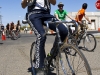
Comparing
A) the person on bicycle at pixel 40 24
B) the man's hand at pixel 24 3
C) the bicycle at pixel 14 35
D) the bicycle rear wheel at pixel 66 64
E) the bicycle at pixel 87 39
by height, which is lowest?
the bicycle at pixel 14 35

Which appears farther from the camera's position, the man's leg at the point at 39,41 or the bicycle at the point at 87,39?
the bicycle at the point at 87,39

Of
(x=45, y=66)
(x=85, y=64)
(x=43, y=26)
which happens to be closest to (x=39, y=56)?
(x=45, y=66)

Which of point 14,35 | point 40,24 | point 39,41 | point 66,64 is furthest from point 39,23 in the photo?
point 14,35

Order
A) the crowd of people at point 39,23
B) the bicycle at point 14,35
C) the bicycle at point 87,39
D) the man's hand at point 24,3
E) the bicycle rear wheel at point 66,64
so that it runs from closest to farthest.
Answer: the bicycle rear wheel at point 66,64, the crowd of people at point 39,23, the man's hand at point 24,3, the bicycle at point 87,39, the bicycle at point 14,35

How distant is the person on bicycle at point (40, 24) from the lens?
12.1 ft

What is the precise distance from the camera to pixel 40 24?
3.84m

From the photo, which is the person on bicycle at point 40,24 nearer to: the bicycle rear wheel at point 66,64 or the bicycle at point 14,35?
the bicycle rear wheel at point 66,64

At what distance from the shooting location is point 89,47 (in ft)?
28.1

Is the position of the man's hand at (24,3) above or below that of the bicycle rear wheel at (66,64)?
above

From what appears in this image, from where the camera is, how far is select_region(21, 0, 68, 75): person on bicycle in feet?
12.1

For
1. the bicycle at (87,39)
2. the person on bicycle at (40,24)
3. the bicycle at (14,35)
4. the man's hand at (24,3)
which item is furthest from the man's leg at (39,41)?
the bicycle at (14,35)

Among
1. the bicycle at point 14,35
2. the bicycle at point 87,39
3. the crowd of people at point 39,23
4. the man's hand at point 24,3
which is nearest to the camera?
the crowd of people at point 39,23

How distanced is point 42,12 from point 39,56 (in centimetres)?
78

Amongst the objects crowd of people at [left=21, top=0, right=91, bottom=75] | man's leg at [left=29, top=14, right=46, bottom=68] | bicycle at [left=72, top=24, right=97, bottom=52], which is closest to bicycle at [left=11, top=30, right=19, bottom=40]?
bicycle at [left=72, top=24, right=97, bottom=52]
